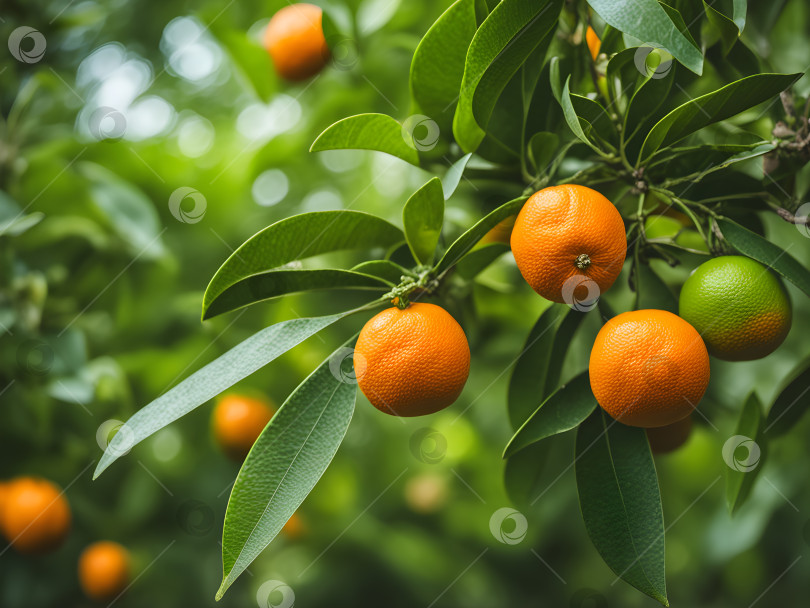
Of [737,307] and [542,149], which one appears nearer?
[737,307]

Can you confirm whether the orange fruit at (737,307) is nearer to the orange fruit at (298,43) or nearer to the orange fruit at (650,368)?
the orange fruit at (650,368)

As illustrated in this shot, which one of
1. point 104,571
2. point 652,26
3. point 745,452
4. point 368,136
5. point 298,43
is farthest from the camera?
point 104,571

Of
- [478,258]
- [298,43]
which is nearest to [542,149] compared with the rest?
[478,258]

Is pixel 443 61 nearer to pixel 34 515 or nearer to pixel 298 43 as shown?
pixel 298 43

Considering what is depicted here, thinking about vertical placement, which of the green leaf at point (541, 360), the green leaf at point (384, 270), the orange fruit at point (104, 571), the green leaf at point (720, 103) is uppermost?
the green leaf at point (384, 270)

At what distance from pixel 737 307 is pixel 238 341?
0.90 meters

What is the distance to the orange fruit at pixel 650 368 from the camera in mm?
531

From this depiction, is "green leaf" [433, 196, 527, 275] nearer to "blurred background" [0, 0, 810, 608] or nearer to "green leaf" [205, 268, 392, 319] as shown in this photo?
"green leaf" [205, 268, 392, 319]

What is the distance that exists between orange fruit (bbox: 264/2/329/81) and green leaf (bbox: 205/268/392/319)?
70 cm

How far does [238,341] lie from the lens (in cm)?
120

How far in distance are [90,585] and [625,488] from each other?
1.29 meters

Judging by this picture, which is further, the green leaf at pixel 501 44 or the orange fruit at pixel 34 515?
the orange fruit at pixel 34 515

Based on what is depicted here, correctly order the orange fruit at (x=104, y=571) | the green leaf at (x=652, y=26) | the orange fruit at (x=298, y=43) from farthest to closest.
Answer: the orange fruit at (x=104, y=571) → the orange fruit at (x=298, y=43) → the green leaf at (x=652, y=26)

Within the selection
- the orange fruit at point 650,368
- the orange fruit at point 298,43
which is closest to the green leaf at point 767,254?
the orange fruit at point 650,368
